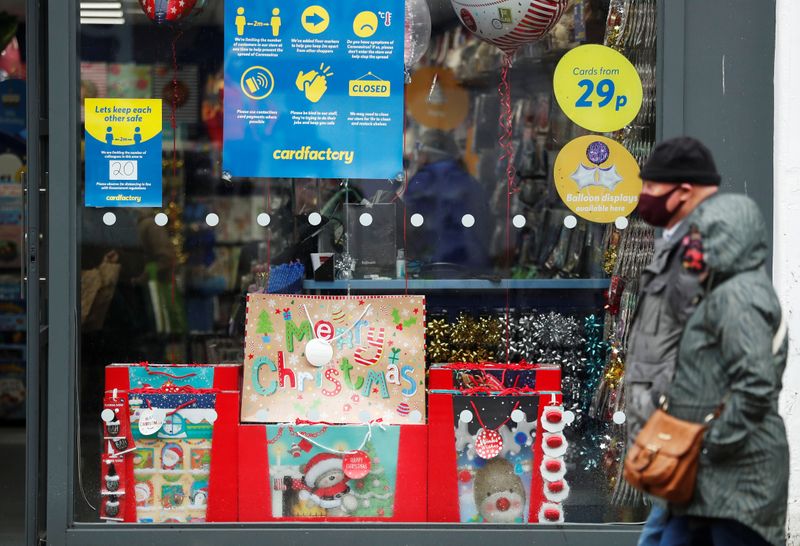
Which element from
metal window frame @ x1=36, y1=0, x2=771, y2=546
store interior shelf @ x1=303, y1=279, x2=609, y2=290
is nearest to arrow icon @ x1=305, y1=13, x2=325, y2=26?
metal window frame @ x1=36, y1=0, x2=771, y2=546

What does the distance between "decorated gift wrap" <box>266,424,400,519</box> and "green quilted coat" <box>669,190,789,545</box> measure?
84.8 inches

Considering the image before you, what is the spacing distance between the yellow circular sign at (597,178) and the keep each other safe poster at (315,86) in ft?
2.58

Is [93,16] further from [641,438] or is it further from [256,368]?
[641,438]

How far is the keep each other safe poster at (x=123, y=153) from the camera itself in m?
5.52

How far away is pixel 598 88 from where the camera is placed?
548cm

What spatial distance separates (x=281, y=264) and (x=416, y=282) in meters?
0.64

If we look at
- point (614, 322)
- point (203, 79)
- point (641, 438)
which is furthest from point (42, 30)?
point (641, 438)

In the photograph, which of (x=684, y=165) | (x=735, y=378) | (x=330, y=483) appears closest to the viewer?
(x=735, y=378)

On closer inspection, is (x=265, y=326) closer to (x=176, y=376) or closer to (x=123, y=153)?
(x=176, y=376)

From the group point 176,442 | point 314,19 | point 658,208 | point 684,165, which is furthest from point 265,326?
point 684,165

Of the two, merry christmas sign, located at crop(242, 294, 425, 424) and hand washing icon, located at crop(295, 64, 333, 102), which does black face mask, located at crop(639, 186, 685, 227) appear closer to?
merry christmas sign, located at crop(242, 294, 425, 424)

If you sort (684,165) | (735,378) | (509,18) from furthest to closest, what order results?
(509,18) < (684,165) < (735,378)

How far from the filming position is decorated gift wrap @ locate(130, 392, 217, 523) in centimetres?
549

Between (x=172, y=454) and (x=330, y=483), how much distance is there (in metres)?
0.75
